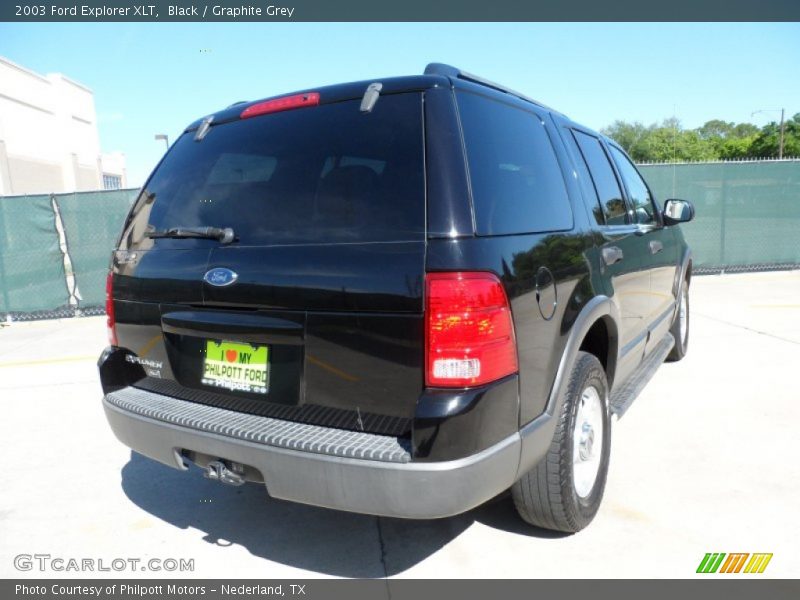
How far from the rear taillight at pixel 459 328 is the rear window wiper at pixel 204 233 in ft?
3.03

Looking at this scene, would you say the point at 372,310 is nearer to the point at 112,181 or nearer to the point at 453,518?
the point at 453,518

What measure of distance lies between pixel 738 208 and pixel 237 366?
1085 centimetres

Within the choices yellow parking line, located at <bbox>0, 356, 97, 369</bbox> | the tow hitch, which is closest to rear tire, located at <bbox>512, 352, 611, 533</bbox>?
the tow hitch

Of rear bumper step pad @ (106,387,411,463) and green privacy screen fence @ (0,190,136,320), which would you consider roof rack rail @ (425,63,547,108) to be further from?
green privacy screen fence @ (0,190,136,320)

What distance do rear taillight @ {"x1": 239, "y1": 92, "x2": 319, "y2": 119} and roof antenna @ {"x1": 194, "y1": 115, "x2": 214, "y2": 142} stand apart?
24cm

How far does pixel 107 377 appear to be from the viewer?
2838 millimetres

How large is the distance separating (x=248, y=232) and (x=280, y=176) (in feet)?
0.88

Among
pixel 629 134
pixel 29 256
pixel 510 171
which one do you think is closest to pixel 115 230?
pixel 29 256

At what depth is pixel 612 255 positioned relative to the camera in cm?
306

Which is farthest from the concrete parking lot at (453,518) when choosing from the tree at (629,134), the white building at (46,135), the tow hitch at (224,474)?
the tree at (629,134)

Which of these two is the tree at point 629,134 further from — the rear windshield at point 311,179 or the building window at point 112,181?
the rear windshield at point 311,179

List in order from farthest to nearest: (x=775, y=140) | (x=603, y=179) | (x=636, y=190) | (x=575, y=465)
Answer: (x=775, y=140) → (x=636, y=190) → (x=603, y=179) → (x=575, y=465)

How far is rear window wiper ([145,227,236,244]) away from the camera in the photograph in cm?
238
